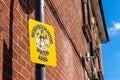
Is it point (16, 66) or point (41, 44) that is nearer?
point (41, 44)

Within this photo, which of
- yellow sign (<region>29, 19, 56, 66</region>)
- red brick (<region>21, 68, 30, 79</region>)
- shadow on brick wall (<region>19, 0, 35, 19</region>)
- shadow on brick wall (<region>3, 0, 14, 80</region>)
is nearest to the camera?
yellow sign (<region>29, 19, 56, 66</region>)

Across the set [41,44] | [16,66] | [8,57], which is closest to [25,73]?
[16,66]

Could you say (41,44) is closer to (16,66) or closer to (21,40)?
(16,66)

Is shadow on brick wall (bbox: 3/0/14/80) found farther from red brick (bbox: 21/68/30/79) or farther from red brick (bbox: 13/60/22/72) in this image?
red brick (bbox: 21/68/30/79)

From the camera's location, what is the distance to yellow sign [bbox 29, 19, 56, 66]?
233 centimetres

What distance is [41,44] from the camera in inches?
94.3

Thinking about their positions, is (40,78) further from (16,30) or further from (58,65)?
(58,65)

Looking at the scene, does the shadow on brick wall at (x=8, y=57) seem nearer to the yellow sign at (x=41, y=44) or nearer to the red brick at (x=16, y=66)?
the red brick at (x=16, y=66)

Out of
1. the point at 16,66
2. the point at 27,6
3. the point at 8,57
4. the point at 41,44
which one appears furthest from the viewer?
the point at 27,6

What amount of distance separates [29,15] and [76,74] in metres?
2.73

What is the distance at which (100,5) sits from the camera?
1170cm

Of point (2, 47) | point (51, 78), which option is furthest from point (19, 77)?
point (51, 78)

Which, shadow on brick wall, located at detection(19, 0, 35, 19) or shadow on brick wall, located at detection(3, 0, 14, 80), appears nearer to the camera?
shadow on brick wall, located at detection(3, 0, 14, 80)

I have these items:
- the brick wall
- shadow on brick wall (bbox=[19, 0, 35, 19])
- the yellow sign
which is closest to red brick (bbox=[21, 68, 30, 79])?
the brick wall
